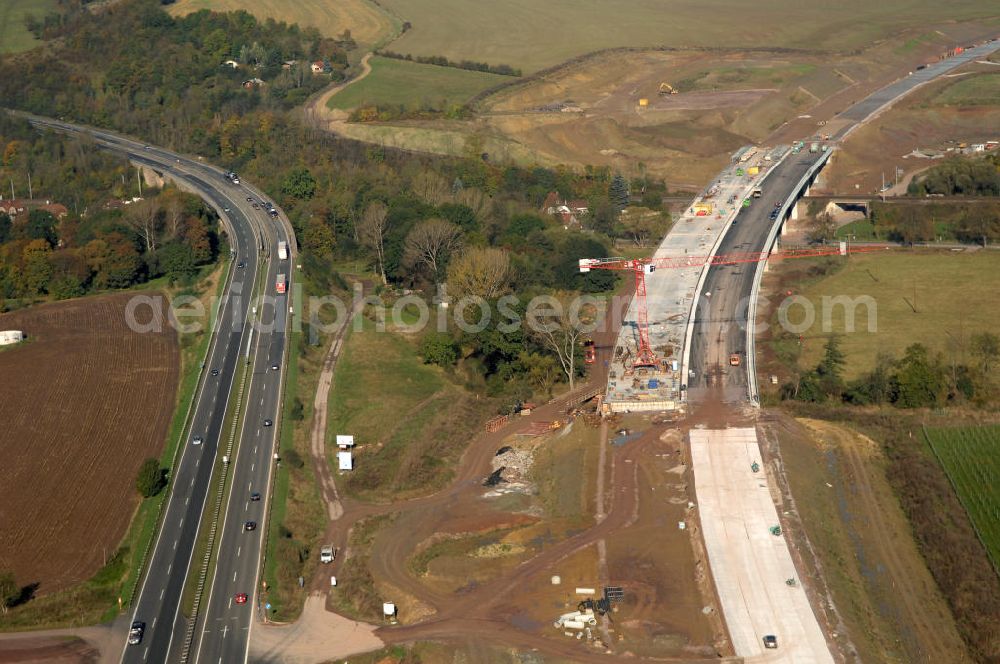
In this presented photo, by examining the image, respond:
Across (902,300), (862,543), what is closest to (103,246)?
(902,300)

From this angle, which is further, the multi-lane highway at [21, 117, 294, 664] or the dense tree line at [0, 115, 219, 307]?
the dense tree line at [0, 115, 219, 307]

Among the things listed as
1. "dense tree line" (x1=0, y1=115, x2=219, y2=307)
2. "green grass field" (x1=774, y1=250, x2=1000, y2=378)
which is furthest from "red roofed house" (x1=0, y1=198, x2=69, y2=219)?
"green grass field" (x1=774, y1=250, x2=1000, y2=378)

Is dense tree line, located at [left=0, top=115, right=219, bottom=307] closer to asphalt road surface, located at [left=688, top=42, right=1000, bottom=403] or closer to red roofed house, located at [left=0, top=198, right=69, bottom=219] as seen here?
red roofed house, located at [left=0, top=198, right=69, bottom=219]

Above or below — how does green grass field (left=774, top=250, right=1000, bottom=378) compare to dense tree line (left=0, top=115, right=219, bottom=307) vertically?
below

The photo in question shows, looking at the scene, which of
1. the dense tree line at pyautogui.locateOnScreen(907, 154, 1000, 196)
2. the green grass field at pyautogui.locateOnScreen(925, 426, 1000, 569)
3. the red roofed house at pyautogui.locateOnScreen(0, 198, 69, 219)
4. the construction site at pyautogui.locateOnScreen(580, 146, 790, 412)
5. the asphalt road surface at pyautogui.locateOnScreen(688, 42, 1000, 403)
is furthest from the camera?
the red roofed house at pyautogui.locateOnScreen(0, 198, 69, 219)

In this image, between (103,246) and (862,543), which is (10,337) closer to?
(103,246)

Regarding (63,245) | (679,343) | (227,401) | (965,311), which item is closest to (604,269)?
(679,343)

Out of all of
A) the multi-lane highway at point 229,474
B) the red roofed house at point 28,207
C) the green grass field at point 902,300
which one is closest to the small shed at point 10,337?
the multi-lane highway at point 229,474

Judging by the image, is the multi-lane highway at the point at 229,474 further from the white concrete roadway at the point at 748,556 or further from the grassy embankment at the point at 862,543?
the grassy embankment at the point at 862,543
